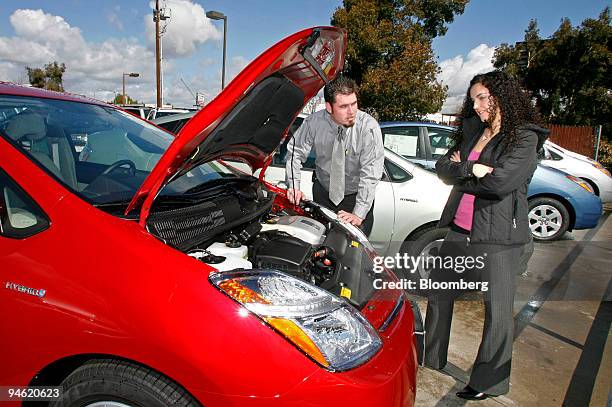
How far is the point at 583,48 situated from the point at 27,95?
64.6 ft

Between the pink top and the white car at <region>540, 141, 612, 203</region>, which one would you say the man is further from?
the white car at <region>540, 141, 612, 203</region>

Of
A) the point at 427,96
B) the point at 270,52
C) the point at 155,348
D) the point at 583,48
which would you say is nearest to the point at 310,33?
the point at 270,52

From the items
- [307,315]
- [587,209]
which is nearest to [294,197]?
[307,315]

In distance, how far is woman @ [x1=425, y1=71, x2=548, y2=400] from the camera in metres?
2.27

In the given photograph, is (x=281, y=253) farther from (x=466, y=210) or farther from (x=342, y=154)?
(x=342, y=154)

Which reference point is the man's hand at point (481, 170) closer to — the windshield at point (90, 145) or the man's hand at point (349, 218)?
the man's hand at point (349, 218)

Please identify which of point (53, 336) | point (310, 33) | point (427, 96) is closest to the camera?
point (53, 336)

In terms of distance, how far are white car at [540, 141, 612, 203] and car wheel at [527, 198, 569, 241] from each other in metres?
1.63

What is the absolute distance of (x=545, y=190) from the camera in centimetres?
573

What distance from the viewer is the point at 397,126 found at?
5898mm

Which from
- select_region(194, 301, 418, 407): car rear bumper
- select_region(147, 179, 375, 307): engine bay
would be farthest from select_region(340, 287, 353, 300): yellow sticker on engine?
select_region(194, 301, 418, 407): car rear bumper

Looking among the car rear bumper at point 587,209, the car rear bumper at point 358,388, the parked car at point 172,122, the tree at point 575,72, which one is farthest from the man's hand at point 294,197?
the tree at point 575,72

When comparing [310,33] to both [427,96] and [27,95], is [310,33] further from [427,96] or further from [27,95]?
[427,96]

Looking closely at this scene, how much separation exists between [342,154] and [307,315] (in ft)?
6.09
